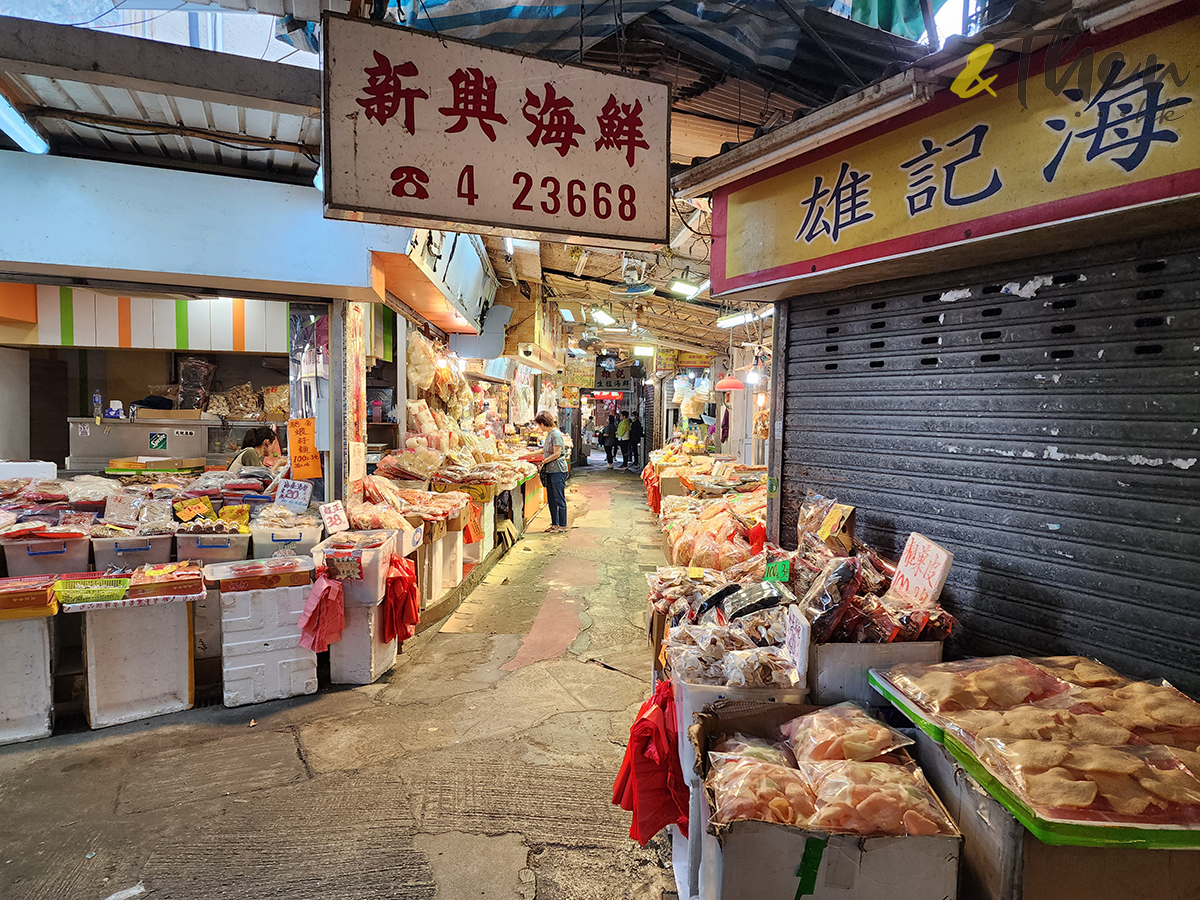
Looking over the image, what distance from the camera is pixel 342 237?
15.5ft

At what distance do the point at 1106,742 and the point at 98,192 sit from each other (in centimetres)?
662

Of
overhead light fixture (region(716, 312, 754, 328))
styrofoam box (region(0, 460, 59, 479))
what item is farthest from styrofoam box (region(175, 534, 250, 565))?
overhead light fixture (region(716, 312, 754, 328))

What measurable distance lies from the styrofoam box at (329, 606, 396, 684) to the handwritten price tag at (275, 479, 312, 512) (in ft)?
4.63

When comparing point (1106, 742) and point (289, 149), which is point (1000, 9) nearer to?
point (1106, 742)

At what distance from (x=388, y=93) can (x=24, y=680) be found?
4.45 meters

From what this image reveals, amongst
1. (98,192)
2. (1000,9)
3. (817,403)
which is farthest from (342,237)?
(1000,9)

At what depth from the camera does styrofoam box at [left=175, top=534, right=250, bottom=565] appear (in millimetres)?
4551

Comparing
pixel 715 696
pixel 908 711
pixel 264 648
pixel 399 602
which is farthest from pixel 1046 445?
pixel 264 648

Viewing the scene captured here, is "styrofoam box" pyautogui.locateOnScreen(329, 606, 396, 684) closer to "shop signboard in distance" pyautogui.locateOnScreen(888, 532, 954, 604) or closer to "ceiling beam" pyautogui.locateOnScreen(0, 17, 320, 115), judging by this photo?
"ceiling beam" pyautogui.locateOnScreen(0, 17, 320, 115)

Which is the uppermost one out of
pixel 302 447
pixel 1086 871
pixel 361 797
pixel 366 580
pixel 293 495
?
pixel 302 447

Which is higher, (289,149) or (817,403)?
(289,149)

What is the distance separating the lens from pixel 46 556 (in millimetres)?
4148

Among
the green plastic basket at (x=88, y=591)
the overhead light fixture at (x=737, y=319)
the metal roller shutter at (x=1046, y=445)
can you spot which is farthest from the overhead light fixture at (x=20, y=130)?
the overhead light fixture at (x=737, y=319)

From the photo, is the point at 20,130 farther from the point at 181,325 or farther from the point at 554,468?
the point at 554,468
